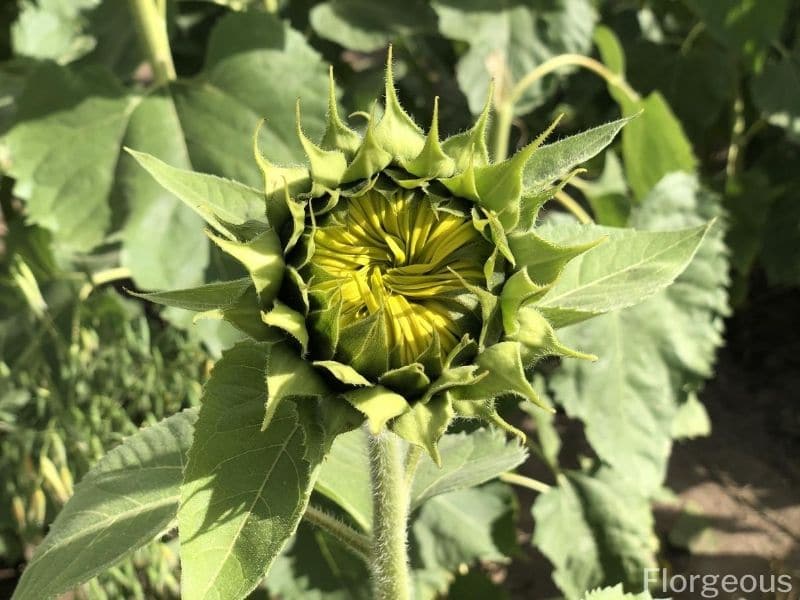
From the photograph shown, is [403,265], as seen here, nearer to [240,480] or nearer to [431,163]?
[431,163]

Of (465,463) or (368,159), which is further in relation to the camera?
(465,463)

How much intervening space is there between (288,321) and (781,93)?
1.93 metres

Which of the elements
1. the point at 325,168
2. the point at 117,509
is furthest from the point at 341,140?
the point at 117,509

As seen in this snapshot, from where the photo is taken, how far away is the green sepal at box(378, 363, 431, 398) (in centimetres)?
68

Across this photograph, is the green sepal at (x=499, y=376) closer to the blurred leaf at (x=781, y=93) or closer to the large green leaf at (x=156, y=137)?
the large green leaf at (x=156, y=137)

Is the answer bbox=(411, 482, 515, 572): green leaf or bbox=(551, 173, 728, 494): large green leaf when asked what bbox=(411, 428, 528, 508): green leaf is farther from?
bbox=(411, 482, 515, 572): green leaf

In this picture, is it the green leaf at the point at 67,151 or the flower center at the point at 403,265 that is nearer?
the flower center at the point at 403,265

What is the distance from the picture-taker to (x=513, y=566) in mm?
2424

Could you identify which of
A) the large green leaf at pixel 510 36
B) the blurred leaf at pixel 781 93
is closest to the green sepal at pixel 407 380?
the large green leaf at pixel 510 36

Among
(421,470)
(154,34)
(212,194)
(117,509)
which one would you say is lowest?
(421,470)

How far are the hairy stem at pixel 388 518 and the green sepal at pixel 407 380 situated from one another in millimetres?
114

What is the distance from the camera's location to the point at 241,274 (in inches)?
56.0

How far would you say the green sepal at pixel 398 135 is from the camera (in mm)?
742

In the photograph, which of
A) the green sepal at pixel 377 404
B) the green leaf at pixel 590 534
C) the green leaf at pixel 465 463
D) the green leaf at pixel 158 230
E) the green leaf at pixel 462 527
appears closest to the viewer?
the green sepal at pixel 377 404
